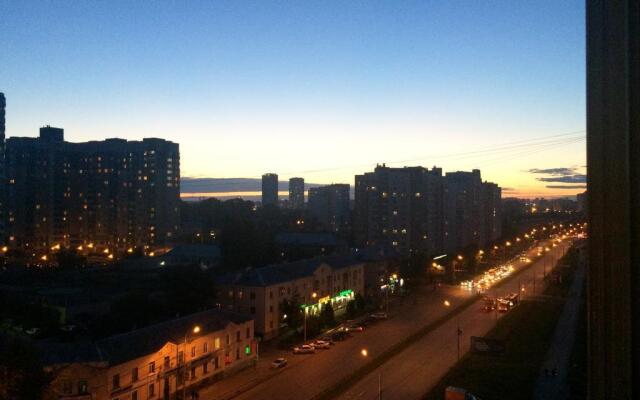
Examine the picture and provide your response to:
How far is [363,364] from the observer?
8.88m

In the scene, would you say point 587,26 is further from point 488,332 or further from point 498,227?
point 498,227

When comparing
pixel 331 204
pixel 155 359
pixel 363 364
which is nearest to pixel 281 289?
pixel 363 364

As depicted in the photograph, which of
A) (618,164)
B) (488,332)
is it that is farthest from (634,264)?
(488,332)

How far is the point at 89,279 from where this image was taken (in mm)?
15688

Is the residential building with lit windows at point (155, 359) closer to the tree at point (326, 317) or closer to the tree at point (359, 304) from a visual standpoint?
the tree at point (326, 317)

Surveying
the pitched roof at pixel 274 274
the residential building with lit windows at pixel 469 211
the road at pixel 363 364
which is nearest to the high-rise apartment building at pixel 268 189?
the residential building with lit windows at pixel 469 211

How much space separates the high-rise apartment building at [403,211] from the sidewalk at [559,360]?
9.75m

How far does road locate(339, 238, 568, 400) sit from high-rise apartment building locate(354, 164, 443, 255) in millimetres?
9272

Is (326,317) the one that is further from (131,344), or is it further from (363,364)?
(131,344)

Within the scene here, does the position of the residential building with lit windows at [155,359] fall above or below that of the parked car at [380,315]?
above

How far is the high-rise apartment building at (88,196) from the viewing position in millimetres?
24453

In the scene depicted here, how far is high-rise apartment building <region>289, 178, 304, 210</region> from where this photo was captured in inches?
2395

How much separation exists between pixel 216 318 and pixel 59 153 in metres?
21.1

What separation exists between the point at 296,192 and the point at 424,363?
5245 cm
